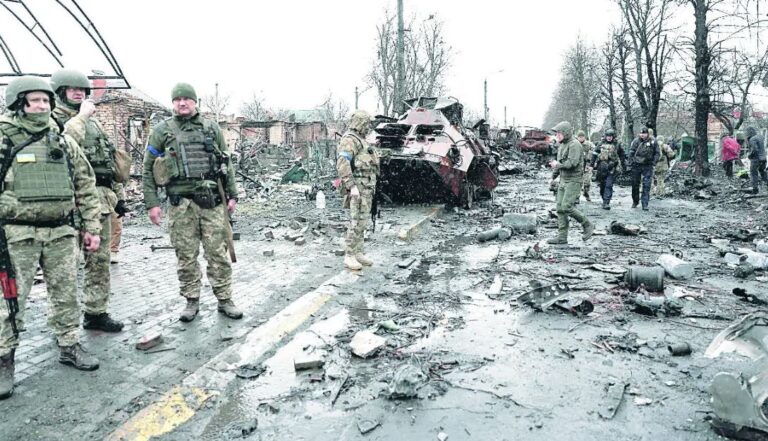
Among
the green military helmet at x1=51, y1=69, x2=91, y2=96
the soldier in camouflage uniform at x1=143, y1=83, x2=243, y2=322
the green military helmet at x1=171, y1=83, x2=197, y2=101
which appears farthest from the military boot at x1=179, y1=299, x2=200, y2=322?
the green military helmet at x1=51, y1=69, x2=91, y2=96

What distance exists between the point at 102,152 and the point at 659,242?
7.54 metres

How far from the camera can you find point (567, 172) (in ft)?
25.8

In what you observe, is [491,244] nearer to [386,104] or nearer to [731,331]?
[731,331]

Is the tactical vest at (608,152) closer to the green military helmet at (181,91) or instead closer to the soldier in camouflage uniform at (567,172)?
the soldier in camouflage uniform at (567,172)

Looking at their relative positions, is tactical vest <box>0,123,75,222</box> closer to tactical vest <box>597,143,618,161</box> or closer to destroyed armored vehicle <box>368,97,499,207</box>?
destroyed armored vehicle <box>368,97,499,207</box>

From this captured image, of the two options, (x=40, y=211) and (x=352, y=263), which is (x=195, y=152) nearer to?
(x=40, y=211)

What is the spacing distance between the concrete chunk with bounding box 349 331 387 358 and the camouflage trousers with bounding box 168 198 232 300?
4.47 ft

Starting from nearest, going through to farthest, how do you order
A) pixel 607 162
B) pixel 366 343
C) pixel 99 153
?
1. pixel 366 343
2. pixel 99 153
3. pixel 607 162

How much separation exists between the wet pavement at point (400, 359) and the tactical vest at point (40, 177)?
109cm

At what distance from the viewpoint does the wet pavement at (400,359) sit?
2838mm

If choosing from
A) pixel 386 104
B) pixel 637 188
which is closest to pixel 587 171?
pixel 637 188

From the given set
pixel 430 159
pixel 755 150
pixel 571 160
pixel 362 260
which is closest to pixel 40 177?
pixel 362 260

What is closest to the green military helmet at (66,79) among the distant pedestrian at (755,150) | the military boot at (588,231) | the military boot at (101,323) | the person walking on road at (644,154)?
the military boot at (101,323)

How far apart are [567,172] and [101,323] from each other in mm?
6446
